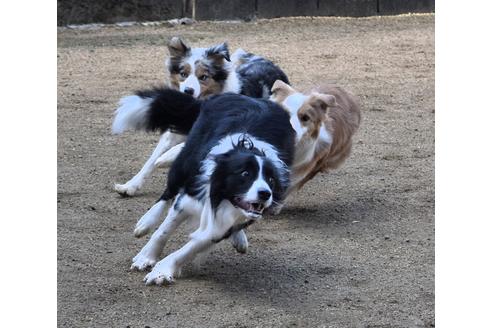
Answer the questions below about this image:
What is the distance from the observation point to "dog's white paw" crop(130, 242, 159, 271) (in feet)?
17.8

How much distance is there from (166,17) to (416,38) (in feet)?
11.3

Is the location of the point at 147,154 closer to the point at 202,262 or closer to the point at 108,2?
the point at 202,262

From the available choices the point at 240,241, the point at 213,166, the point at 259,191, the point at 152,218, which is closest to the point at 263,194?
the point at 259,191

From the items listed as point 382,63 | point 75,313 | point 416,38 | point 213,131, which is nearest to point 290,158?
point 213,131

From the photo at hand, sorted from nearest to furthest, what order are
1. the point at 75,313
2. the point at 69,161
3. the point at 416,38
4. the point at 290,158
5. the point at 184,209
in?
the point at 75,313
the point at 184,209
the point at 290,158
the point at 69,161
the point at 416,38

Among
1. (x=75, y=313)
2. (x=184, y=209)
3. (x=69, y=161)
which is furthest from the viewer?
(x=69, y=161)

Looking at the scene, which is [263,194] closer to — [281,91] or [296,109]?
[296,109]

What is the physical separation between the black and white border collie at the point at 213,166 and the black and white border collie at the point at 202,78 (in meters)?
0.92

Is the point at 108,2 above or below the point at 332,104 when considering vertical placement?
above

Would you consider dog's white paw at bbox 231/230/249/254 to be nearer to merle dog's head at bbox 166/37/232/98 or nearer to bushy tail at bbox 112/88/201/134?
bushy tail at bbox 112/88/201/134

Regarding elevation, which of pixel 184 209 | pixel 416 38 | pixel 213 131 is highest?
pixel 416 38

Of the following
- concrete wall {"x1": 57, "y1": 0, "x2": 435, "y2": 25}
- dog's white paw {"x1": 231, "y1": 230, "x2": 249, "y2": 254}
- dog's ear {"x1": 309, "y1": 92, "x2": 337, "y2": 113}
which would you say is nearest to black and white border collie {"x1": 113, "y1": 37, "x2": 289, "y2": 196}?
dog's ear {"x1": 309, "y1": 92, "x2": 337, "y2": 113}

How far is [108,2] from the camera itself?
13.5 metres

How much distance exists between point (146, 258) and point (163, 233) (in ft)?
0.55
